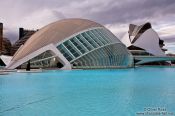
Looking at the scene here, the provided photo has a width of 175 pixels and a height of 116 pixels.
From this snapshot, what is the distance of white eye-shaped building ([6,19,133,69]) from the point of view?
137 feet

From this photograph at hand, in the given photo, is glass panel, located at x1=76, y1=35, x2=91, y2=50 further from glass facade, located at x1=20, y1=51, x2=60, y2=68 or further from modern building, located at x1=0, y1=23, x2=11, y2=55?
modern building, located at x1=0, y1=23, x2=11, y2=55

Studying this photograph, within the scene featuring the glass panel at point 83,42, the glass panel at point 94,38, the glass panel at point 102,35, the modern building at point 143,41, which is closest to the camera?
the glass panel at point 83,42

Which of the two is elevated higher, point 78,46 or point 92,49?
point 78,46

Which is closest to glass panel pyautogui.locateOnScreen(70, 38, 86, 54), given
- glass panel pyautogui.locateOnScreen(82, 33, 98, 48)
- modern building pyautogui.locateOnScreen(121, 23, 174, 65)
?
glass panel pyautogui.locateOnScreen(82, 33, 98, 48)

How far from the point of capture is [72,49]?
42250 millimetres

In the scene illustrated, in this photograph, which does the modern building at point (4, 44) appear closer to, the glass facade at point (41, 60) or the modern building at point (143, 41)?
the modern building at point (143, 41)

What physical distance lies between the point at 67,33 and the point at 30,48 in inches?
234

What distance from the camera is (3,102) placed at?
36.7 ft

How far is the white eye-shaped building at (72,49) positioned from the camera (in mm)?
41750

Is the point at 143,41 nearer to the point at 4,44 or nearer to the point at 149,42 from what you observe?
the point at 149,42

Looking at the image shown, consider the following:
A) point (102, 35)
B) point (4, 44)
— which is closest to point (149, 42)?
point (102, 35)

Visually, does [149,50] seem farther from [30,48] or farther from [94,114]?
[94,114]

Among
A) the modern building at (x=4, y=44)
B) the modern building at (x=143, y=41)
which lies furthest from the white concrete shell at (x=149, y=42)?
the modern building at (x=4, y=44)

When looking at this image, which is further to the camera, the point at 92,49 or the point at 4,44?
the point at 4,44
